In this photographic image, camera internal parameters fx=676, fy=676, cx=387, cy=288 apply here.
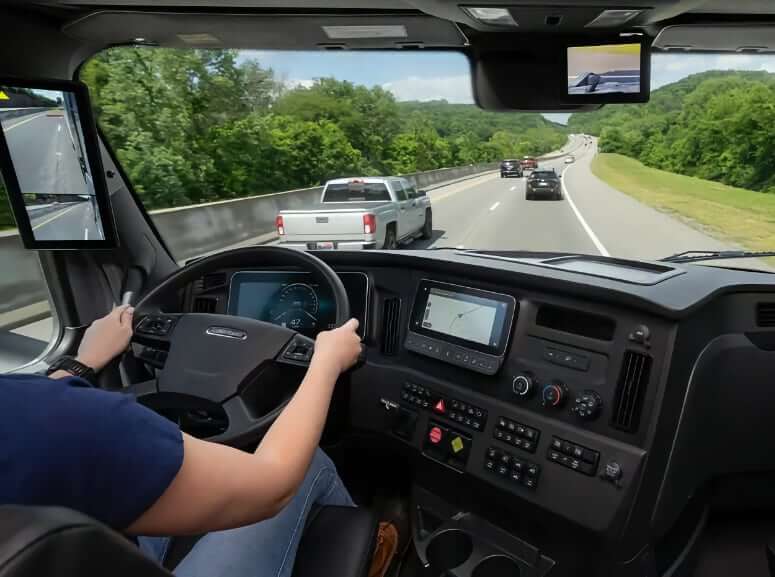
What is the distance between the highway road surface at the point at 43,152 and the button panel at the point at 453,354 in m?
1.95

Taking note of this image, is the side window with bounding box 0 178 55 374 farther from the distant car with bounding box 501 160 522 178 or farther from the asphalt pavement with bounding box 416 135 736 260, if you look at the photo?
the distant car with bounding box 501 160 522 178

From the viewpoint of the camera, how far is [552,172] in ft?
22.1

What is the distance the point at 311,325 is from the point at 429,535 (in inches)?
45.3

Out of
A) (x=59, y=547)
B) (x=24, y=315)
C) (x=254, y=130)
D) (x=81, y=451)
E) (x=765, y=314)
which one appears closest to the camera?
(x=59, y=547)

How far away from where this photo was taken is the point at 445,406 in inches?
118

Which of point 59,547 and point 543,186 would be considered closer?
point 59,547

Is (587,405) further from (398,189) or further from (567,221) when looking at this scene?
(398,189)

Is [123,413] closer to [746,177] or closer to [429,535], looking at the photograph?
[429,535]

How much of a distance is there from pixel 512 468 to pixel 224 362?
121 cm

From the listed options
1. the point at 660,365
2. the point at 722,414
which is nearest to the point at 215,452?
the point at 660,365

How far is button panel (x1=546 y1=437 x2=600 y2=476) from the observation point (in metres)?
2.46

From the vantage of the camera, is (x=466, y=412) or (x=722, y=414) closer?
(x=722, y=414)

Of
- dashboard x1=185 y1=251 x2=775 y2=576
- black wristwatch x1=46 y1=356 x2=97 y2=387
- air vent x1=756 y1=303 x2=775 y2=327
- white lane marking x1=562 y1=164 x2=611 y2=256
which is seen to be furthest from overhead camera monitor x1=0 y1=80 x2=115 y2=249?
air vent x1=756 y1=303 x2=775 y2=327

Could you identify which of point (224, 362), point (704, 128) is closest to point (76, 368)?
point (224, 362)
